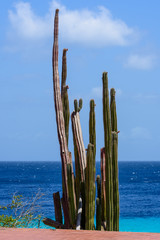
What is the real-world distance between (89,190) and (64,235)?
2.05 m

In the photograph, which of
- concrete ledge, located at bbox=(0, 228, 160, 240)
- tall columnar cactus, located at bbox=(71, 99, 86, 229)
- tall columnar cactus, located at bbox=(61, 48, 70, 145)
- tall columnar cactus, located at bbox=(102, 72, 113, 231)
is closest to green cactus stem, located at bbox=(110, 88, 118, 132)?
tall columnar cactus, located at bbox=(102, 72, 113, 231)

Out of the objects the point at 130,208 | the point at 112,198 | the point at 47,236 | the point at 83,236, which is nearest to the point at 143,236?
the point at 83,236

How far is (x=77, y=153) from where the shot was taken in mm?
4527

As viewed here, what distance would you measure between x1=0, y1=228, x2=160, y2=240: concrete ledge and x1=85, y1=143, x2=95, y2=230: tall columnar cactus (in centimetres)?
199

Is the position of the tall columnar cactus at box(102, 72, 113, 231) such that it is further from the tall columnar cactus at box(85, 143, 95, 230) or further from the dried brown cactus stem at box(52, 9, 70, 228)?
the dried brown cactus stem at box(52, 9, 70, 228)

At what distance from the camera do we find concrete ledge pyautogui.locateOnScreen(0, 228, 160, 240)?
6.46 ft

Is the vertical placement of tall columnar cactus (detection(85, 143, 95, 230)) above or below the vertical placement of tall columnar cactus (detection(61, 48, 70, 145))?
below

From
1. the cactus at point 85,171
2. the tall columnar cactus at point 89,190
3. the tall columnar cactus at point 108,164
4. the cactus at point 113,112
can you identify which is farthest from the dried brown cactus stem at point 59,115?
the cactus at point 113,112

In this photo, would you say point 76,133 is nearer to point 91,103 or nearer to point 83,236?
point 91,103

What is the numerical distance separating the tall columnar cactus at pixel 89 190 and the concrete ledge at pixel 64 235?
199 centimetres

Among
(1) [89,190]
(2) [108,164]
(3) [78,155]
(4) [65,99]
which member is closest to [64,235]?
(1) [89,190]

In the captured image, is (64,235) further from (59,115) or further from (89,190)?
(59,115)

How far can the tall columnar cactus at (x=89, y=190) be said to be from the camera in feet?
13.5

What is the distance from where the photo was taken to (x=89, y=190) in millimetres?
4117
